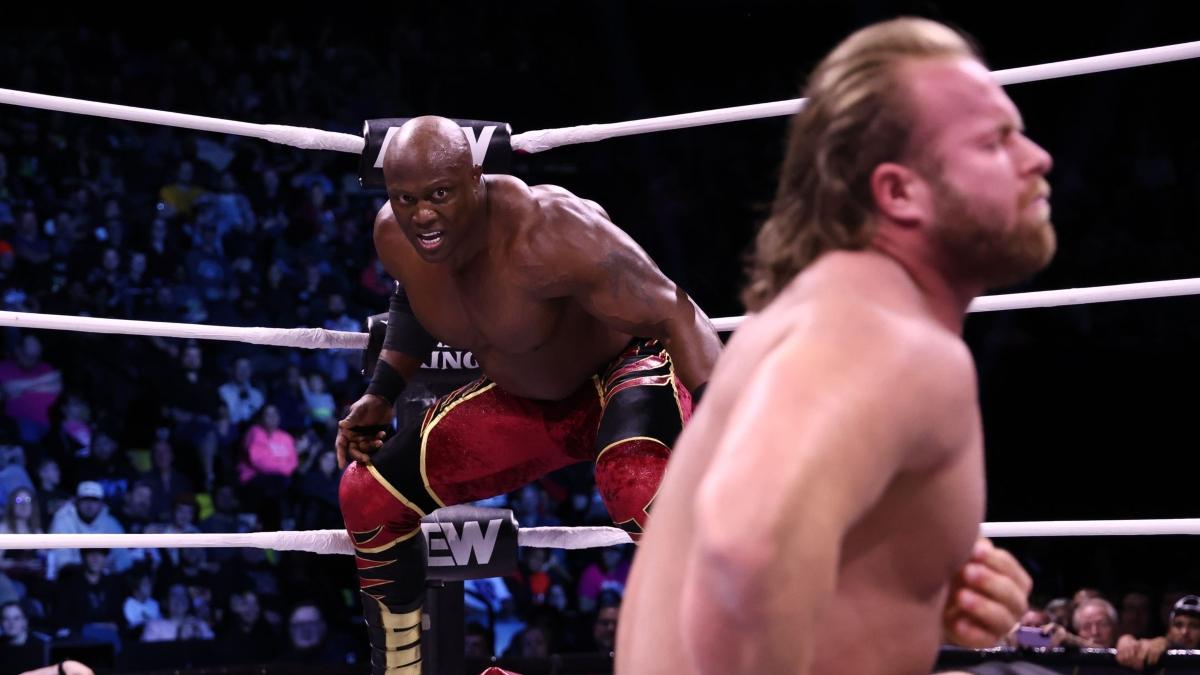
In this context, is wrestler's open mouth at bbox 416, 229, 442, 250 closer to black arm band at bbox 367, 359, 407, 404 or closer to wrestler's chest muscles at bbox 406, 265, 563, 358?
wrestler's chest muscles at bbox 406, 265, 563, 358

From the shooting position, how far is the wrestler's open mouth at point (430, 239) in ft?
6.68

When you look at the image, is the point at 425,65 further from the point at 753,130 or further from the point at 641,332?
the point at 641,332

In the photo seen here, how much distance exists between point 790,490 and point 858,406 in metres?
0.07

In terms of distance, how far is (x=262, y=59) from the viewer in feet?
22.3

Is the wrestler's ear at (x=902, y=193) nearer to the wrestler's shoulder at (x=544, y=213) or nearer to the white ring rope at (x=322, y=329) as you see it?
the white ring rope at (x=322, y=329)

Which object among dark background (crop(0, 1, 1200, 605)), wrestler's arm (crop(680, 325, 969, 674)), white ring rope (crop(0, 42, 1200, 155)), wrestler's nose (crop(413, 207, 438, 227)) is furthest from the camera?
dark background (crop(0, 1, 1200, 605))

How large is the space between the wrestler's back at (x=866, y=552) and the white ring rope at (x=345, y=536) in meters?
1.16

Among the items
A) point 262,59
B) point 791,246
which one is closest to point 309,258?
point 262,59

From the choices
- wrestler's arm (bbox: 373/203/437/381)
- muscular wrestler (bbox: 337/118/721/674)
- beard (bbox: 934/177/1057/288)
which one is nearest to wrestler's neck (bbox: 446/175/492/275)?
muscular wrestler (bbox: 337/118/721/674)

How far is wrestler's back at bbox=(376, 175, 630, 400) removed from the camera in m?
2.10

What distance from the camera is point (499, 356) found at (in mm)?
2178

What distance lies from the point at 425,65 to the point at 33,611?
3.55 m

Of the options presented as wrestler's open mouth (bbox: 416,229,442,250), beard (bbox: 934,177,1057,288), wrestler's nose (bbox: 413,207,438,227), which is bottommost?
Answer: beard (bbox: 934,177,1057,288)

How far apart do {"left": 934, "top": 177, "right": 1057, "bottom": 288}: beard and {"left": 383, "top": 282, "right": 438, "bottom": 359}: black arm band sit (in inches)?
59.7
